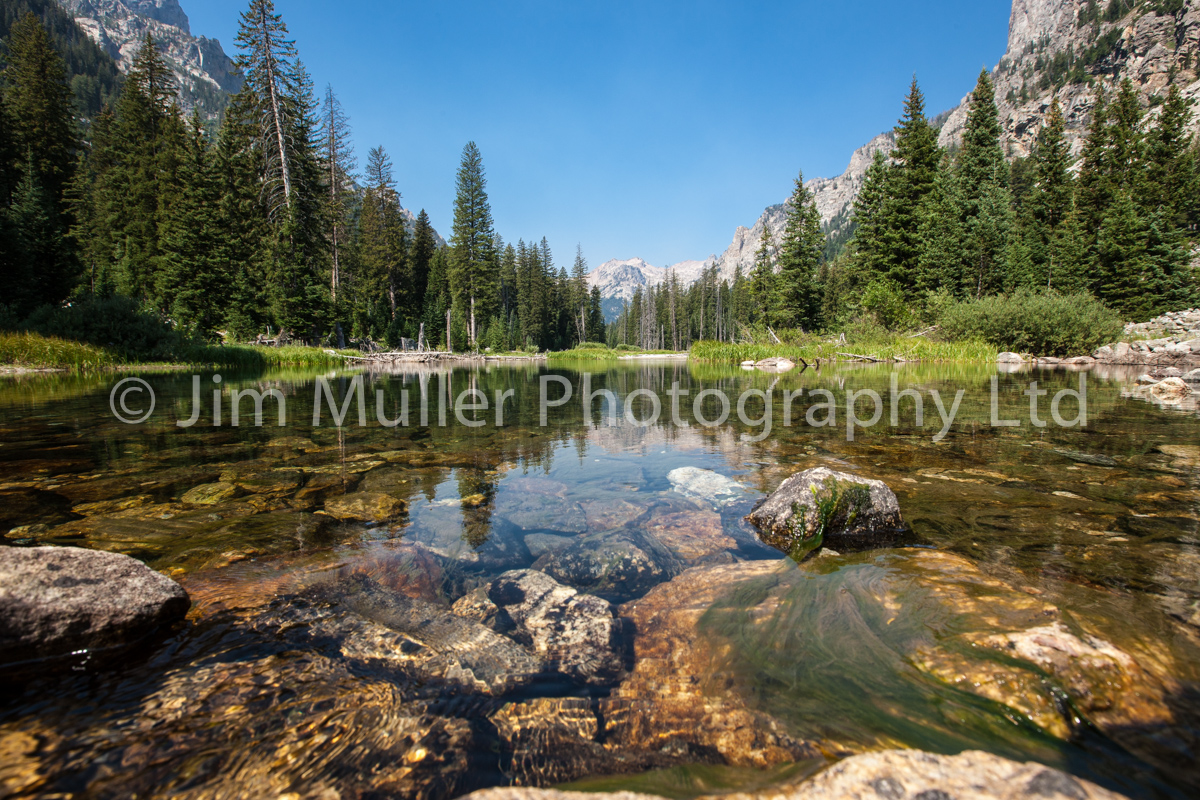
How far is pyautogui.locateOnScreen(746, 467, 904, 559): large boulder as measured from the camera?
393 cm

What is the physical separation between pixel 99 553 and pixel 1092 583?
18.9ft

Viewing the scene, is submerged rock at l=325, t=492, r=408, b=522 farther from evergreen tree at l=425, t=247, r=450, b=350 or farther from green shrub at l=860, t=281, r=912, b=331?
evergreen tree at l=425, t=247, r=450, b=350

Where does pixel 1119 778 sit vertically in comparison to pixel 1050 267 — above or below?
below

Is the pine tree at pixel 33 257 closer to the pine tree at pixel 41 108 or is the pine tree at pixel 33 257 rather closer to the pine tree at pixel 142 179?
the pine tree at pixel 142 179

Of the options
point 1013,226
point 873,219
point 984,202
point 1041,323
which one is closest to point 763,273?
point 873,219

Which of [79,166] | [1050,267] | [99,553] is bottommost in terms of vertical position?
[99,553]

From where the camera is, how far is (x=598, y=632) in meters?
→ 2.75

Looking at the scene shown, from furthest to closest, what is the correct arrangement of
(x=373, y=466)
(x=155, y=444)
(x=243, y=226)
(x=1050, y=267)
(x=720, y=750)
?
1. (x=1050, y=267)
2. (x=243, y=226)
3. (x=155, y=444)
4. (x=373, y=466)
5. (x=720, y=750)

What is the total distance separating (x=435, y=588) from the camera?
3291 millimetres

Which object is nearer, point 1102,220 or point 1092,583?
point 1092,583

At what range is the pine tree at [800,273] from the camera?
1500 inches

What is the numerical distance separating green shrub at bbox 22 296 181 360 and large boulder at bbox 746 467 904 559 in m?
25.5

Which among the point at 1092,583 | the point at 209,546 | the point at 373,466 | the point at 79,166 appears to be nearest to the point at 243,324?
the point at 79,166

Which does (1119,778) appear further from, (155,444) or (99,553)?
(155,444)
